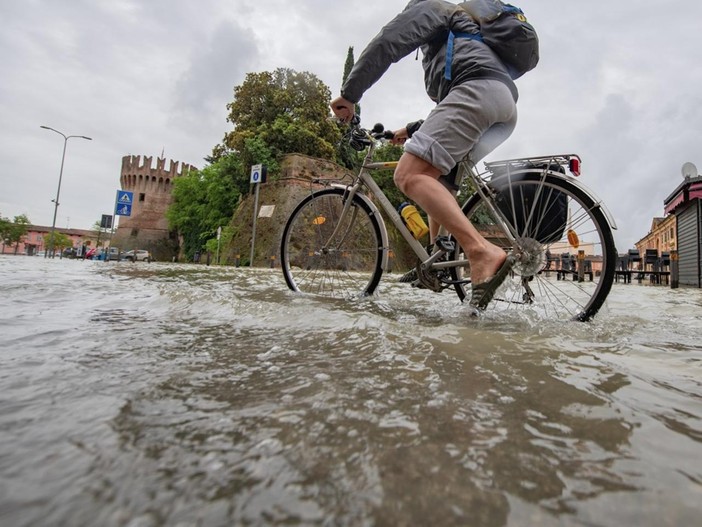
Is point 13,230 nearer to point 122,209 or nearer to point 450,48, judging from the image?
point 122,209

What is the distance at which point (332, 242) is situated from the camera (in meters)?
3.18

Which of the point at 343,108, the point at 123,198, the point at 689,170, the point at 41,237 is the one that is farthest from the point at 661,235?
the point at 41,237

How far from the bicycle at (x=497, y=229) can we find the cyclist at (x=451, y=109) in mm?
344

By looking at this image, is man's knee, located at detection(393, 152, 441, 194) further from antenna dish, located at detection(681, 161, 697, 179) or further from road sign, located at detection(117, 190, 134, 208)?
road sign, located at detection(117, 190, 134, 208)

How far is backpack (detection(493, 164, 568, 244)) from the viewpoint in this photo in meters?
2.24

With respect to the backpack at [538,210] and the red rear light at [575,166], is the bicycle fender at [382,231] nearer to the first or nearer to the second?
the backpack at [538,210]

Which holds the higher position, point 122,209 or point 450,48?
point 122,209

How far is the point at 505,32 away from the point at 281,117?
2361 centimetres

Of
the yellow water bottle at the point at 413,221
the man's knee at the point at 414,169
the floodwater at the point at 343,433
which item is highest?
the man's knee at the point at 414,169

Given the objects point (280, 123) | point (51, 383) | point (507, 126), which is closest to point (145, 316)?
point (51, 383)

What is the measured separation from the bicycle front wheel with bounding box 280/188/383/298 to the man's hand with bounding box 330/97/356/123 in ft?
1.91

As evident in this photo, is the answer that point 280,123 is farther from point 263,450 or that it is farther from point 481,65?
point 263,450

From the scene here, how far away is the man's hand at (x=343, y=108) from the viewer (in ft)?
8.26

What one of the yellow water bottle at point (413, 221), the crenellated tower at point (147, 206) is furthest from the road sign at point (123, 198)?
the yellow water bottle at point (413, 221)
